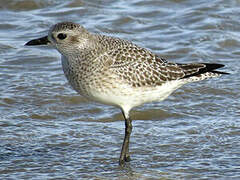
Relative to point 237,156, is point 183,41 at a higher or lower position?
higher

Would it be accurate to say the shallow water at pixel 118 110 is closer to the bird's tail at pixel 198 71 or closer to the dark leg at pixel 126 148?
the dark leg at pixel 126 148

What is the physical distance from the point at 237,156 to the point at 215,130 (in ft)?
3.77

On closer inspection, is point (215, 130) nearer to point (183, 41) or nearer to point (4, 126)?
point (4, 126)

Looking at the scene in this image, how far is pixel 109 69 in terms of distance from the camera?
346 inches

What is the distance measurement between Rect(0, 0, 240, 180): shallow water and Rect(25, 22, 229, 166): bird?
0.76m

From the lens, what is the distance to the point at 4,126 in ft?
34.1

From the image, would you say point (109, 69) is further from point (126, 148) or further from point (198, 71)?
point (198, 71)

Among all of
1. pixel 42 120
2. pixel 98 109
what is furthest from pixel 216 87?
pixel 42 120

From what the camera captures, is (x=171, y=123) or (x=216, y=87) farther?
(x=216, y=87)

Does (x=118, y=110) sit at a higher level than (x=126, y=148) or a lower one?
higher

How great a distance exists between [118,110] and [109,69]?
2.49 meters

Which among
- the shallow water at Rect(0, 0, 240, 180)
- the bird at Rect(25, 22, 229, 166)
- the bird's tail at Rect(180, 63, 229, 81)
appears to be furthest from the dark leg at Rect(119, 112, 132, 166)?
the bird's tail at Rect(180, 63, 229, 81)

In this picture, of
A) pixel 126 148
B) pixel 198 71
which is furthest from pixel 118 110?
pixel 198 71

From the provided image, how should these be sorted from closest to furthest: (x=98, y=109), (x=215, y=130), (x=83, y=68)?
1. (x=83, y=68)
2. (x=215, y=130)
3. (x=98, y=109)
